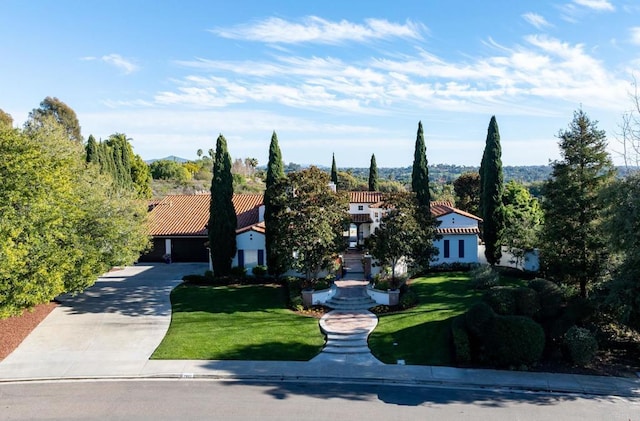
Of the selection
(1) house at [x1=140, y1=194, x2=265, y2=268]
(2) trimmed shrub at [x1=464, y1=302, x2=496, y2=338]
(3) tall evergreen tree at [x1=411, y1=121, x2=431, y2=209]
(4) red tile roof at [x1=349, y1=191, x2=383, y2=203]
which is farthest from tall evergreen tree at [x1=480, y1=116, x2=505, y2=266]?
(1) house at [x1=140, y1=194, x2=265, y2=268]

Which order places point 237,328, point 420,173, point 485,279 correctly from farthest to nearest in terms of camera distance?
point 420,173, point 485,279, point 237,328

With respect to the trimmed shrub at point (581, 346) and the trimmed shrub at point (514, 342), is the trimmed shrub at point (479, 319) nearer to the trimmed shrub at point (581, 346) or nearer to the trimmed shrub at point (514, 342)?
the trimmed shrub at point (514, 342)

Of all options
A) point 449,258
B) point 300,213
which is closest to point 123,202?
point 300,213

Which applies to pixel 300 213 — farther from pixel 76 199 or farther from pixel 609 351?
pixel 609 351

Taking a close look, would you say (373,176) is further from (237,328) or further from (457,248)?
(237,328)

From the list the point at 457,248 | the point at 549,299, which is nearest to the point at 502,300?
the point at 549,299

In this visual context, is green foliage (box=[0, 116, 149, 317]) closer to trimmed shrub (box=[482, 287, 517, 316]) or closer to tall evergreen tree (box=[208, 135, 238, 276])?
tall evergreen tree (box=[208, 135, 238, 276])

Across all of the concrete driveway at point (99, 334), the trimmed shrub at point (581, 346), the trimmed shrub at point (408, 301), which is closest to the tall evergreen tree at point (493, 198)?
the trimmed shrub at point (408, 301)
